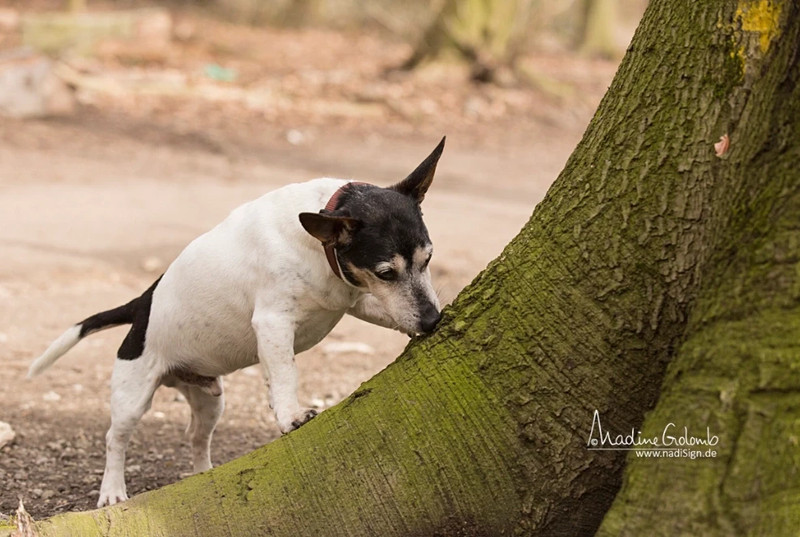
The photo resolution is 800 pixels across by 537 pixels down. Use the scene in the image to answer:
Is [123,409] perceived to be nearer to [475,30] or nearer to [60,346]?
[60,346]

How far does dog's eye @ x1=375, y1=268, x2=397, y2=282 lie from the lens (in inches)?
160

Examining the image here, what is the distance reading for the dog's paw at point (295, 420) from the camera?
3979mm

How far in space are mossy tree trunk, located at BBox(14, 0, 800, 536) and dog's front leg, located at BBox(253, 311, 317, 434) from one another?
427 millimetres

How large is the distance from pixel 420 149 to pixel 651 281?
446 inches

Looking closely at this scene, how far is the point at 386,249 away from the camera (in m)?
4.05

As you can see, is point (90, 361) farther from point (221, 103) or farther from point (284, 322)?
point (221, 103)

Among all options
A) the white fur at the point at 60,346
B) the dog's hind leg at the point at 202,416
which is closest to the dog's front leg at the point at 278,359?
the dog's hind leg at the point at 202,416

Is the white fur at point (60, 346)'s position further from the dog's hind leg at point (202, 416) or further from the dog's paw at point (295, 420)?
the dog's paw at point (295, 420)

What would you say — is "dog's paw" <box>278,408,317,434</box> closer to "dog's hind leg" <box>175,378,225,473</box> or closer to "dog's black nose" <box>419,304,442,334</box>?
"dog's black nose" <box>419,304,442,334</box>

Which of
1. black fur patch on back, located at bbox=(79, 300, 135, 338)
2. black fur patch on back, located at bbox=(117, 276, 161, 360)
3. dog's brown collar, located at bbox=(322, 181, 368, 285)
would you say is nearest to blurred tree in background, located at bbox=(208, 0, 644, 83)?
black fur patch on back, located at bbox=(79, 300, 135, 338)

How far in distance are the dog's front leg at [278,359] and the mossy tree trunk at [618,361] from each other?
0.43 metres

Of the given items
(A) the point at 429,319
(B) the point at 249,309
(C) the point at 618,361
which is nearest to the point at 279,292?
(B) the point at 249,309

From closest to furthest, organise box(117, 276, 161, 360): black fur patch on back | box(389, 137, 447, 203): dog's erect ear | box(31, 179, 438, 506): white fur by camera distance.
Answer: box(31, 179, 438, 506): white fur
box(389, 137, 447, 203): dog's erect ear
box(117, 276, 161, 360): black fur patch on back

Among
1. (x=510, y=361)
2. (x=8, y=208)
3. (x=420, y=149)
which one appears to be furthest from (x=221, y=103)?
(x=510, y=361)
